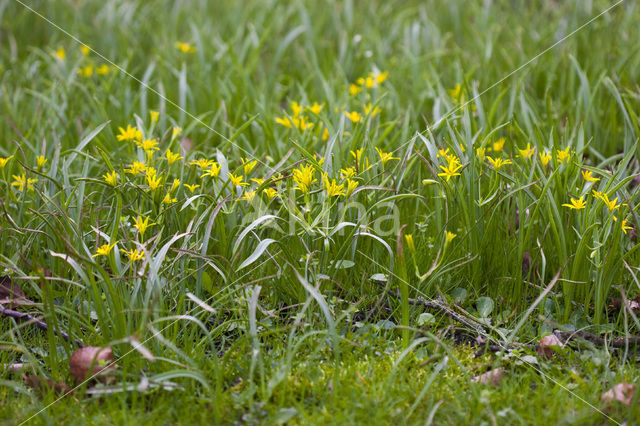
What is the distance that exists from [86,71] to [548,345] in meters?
2.88

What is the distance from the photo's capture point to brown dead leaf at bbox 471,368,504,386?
1664mm

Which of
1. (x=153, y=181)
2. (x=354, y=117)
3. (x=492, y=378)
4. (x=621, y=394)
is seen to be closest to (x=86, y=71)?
(x=354, y=117)

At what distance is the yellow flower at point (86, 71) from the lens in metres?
3.52

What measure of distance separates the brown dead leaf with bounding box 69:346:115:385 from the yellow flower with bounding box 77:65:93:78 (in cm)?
227

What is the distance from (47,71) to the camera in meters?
3.81

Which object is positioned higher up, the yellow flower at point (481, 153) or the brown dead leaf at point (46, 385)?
the yellow flower at point (481, 153)

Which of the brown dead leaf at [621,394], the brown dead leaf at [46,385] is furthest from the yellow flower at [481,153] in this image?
the brown dead leaf at [46,385]

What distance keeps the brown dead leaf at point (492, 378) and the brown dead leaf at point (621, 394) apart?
0.25 m

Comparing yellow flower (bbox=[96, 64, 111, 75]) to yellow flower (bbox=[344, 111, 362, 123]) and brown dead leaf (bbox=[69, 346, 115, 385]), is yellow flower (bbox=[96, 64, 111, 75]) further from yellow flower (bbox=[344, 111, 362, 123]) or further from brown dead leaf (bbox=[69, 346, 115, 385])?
brown dead leaf (bbox=[69, 346, 115, 385])

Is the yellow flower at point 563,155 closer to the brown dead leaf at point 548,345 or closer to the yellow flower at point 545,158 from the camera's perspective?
the yellow flower at point 545,158

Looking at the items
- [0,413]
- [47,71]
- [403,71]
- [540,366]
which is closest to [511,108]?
[403,71]

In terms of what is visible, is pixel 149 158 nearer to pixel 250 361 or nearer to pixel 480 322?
pixel 250 361

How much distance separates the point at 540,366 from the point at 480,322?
0.79 feet

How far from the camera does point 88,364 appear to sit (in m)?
1.66
